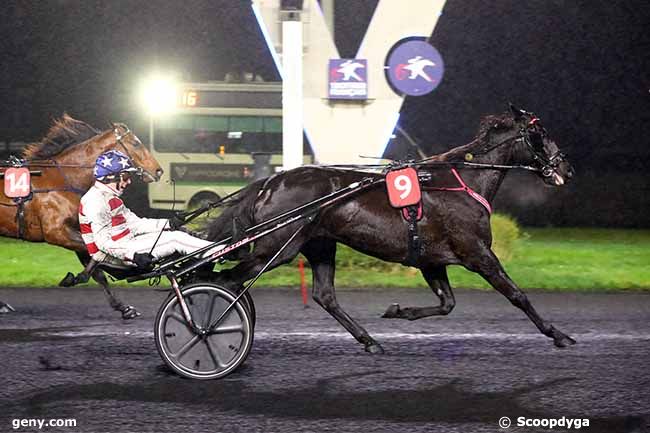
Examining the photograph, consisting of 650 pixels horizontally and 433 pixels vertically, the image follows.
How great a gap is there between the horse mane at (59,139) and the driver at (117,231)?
2310 millimetres

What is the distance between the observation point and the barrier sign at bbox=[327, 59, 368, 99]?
1112cm

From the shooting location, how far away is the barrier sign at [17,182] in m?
7.28

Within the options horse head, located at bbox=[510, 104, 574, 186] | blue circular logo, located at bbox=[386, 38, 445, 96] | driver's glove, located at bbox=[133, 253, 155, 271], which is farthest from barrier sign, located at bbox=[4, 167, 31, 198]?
blue circular logo, located at bbox=[386, 38, 445, 96]

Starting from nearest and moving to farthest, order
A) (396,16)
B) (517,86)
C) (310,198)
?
1. (310,198)
2. (396,16)
3. (517,86)

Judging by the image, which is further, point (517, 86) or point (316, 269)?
point (517, 86)

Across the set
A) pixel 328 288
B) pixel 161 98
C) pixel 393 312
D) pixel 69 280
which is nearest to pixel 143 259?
pixel 69 280

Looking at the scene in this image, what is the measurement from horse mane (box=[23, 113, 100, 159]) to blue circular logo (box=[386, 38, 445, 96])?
446 centimetres

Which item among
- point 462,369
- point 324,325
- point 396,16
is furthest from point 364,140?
point 462,369

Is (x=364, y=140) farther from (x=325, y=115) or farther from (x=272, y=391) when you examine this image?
(x=272, y=391)

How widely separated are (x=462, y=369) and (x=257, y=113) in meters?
14.9

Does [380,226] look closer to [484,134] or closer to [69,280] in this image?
[484,134]

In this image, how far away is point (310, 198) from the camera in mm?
5992

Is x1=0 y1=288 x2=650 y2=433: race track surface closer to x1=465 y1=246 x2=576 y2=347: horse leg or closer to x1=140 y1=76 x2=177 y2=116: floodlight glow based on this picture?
x1=465 y1=246 x2=576 y2=347: horse leg

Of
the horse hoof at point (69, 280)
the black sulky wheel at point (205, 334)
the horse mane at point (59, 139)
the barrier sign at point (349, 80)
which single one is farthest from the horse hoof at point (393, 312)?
the barrier sign at point (349, 80)
